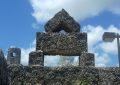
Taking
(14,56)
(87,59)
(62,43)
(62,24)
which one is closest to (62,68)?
(87,59)

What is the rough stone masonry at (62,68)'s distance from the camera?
1132 cm

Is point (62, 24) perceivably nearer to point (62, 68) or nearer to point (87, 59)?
point (87, 59)

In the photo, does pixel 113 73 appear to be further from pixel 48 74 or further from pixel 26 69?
pixel 26 69

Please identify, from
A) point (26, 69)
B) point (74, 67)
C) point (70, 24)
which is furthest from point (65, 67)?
point (70, 24)

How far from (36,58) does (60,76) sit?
124 centimetres

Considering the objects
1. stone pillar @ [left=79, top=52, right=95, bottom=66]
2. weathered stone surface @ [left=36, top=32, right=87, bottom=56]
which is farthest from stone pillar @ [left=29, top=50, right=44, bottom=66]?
stone pillar @ [left=79, top=52, right=95, bottom=66]

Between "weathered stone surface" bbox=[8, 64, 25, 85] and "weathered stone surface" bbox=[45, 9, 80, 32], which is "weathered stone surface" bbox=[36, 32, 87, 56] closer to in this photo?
"weathered stone surface" bbox=[45, 9, 80, 32]

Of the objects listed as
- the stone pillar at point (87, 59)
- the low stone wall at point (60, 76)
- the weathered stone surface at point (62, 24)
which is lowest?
the low stone wall at point (60, 76)

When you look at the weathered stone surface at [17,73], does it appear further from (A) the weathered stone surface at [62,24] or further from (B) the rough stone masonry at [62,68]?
(A) the weathered stone surface at [62,24]

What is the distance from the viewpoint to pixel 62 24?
12938 millimetres

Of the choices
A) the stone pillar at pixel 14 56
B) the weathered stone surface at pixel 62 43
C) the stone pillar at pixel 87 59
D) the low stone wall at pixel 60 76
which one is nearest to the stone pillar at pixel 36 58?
the weathered stone surface at pixel 62 43

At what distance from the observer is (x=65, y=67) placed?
450 inches

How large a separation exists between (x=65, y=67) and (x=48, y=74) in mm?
588

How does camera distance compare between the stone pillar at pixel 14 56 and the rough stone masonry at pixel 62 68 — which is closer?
the rough stone masonry at pixel 62 68
